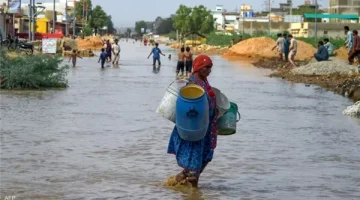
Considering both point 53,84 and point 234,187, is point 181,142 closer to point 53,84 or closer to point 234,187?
point 234,187

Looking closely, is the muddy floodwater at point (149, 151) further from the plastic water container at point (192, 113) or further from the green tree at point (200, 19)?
the green tree at point (200, 19)

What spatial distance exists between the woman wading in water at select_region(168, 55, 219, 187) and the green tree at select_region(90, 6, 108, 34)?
152 meters

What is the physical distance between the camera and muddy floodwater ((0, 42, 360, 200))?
853cm

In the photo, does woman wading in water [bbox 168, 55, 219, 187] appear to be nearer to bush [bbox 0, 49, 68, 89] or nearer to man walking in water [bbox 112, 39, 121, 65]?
bush [bbox 0, 49, 68, 89]

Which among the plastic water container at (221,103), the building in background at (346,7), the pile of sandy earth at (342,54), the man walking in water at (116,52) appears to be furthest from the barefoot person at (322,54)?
the building in background at (346,7)

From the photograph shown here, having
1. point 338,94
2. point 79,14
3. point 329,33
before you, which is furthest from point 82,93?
point 79,14

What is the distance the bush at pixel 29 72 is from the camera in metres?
20.3

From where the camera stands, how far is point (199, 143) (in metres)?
8.16

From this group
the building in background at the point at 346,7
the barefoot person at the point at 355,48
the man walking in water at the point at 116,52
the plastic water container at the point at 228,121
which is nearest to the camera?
the plastic water container at the point at 228,121

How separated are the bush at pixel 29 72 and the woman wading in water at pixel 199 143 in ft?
41.1

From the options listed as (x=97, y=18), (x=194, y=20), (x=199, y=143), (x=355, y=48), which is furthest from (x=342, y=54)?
(x=97, y=18)

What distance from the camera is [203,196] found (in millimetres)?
8219

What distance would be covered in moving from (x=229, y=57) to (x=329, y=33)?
2075 centimetres

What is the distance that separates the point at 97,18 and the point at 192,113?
159m
